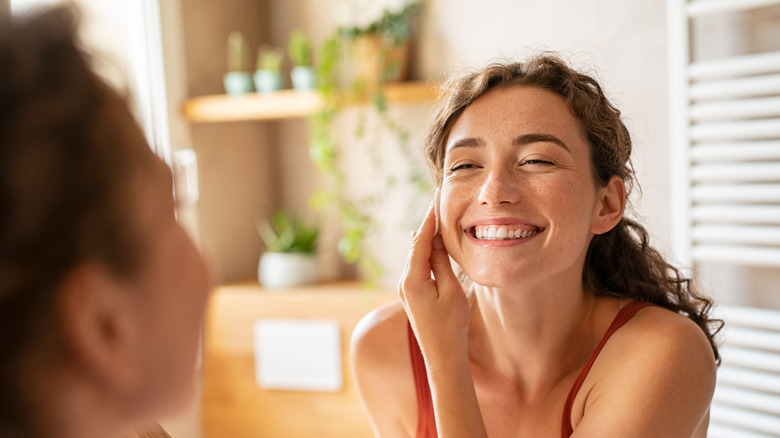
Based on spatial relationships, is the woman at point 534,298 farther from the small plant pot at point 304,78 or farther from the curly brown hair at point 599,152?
the small plant pot at point 304,78

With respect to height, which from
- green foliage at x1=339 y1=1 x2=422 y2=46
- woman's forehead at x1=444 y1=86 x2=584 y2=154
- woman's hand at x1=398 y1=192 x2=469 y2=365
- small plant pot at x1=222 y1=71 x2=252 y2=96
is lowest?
woman's hand at x1=398 y1=192 x2=469 y2=365

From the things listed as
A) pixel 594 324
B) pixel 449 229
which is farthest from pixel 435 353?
pixel 594 324

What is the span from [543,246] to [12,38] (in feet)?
2.74

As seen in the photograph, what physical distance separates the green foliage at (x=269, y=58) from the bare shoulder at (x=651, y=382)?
172 centimetres

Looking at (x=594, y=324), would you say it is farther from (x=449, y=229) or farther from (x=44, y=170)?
(x=44, y=170)

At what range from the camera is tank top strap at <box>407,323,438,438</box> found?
4.00 ft

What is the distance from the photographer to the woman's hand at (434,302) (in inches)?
42.3

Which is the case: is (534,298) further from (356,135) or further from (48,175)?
(356,135)

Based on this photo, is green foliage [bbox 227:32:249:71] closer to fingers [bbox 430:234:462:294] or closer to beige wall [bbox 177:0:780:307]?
beige wall [bbox 177:0:780:307]

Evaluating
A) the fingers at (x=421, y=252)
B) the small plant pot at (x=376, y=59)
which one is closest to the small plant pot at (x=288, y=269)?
the small plant pot at (x=376, y=59)

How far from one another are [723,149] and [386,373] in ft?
3.18

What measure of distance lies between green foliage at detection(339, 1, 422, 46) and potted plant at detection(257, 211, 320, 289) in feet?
2.22

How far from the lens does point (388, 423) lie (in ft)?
4.19

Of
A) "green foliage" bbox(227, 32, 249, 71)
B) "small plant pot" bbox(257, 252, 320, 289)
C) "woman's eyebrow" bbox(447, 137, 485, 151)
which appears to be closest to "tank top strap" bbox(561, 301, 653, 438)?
"woman's eyebrow" bbox(447, 137, 485, 151)
